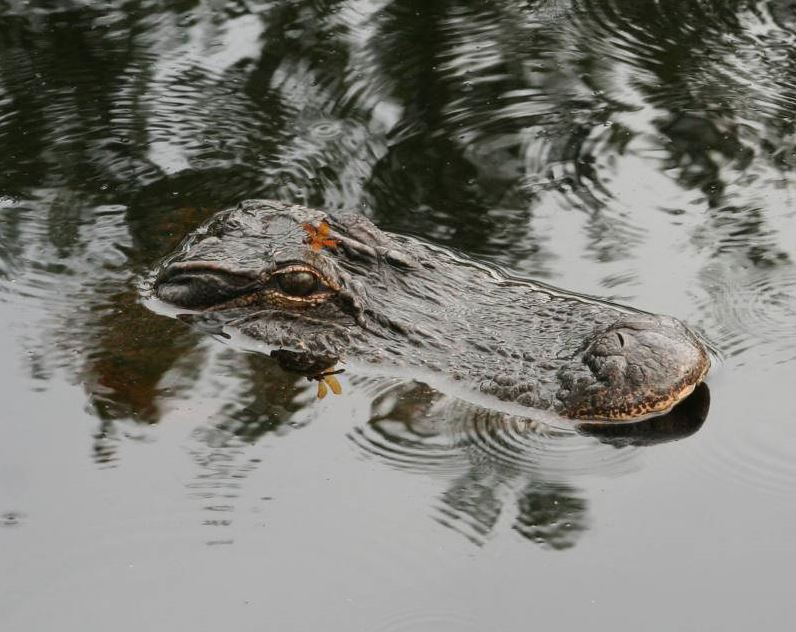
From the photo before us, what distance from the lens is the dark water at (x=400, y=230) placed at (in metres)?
5.04

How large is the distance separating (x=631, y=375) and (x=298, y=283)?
1.80 m

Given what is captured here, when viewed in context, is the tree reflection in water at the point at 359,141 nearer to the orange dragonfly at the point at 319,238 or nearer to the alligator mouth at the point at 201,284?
the alligator mouth at the point at 201,284

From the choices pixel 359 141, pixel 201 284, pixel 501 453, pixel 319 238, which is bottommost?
pixel 359 141

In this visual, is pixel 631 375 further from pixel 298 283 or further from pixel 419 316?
pixel 298 283

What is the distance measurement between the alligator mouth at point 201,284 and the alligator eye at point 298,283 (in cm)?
20

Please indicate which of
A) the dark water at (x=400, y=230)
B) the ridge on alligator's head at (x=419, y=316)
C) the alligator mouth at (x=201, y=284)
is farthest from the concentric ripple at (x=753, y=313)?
the alligator mouth at (x=201, y=284)

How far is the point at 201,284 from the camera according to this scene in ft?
21.8

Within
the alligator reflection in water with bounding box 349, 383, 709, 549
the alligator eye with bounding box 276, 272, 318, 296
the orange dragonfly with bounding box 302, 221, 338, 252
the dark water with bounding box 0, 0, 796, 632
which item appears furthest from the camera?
the orange dragonfly with bounding box 302, 221, 338, 252

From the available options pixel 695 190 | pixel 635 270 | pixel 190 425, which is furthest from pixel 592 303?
pixel 190 425

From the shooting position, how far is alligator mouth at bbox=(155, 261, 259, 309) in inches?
257

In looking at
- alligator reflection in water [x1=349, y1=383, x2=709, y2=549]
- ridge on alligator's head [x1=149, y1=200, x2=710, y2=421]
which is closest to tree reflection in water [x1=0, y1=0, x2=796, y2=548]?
alligator reflection in water [x1=349, y1=383, x2=709, y2=549]

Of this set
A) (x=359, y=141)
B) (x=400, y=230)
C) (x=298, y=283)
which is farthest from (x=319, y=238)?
(x=359, y=141)

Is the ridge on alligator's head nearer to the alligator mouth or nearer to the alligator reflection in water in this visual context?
the alligator mouth

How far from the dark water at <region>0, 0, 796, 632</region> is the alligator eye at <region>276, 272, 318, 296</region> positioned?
448mm
